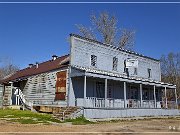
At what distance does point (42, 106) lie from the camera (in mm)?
25344

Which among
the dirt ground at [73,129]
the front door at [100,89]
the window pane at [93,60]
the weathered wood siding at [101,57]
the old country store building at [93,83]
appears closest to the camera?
the dirt ground at [73,129]

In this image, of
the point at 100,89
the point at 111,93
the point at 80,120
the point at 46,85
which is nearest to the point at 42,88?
the point at 46,85

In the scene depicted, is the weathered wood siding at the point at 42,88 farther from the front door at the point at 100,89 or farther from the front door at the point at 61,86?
the front door at the point at 100,89

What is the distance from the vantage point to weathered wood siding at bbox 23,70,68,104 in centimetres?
2485

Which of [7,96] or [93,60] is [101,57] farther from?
[7,96]

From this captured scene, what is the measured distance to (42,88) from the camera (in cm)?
2630

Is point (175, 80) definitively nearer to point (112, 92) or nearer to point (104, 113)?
point (112, 92)

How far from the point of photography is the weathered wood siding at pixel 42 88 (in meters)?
24.9

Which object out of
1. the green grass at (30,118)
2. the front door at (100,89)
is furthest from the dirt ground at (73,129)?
the front door at (100,89)

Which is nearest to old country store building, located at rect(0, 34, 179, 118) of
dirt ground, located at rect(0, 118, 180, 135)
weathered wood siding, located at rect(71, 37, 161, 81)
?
weathered wood siding, located at rect(71, 37, 161, 81)

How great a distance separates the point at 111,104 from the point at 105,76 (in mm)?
4478

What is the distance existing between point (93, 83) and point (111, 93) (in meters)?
2.95

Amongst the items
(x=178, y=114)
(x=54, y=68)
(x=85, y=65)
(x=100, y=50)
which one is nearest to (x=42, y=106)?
(x=54, y=68)

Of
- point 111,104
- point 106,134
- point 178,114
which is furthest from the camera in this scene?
A: point 178,114
